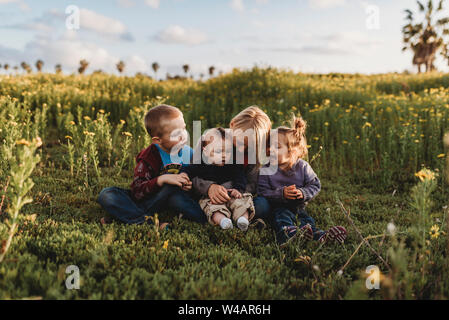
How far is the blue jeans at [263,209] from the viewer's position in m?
3.50

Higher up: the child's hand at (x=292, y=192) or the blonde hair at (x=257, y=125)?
the blonde hair at (x=257, y=125)

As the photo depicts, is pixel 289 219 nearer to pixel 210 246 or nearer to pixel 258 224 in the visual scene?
pixel 258 224

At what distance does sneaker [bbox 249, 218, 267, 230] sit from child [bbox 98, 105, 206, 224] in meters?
0.52

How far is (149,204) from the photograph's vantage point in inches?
141

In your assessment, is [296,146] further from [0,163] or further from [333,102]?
[333,102]

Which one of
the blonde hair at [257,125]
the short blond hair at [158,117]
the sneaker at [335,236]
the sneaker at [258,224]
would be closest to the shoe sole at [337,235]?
the sneaker at [335,236]

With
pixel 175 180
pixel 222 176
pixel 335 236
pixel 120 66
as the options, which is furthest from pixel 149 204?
pixel 120 66

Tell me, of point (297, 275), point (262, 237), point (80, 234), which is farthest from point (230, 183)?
point (80, 234)

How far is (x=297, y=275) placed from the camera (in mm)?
2566

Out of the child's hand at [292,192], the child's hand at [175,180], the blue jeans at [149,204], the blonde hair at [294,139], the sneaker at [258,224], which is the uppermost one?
the blonde hair at [294,139]

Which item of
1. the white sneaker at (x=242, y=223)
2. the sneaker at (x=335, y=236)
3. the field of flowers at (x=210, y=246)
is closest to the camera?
the field of flowers at (x=210, y=246)

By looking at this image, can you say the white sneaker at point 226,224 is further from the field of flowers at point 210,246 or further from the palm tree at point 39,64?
the palm tree at point 39,64

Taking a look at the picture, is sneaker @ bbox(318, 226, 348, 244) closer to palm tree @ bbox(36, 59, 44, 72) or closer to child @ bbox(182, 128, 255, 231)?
child @ bbox(182, 128, 255, 231)

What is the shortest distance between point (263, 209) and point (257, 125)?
0.86 metres
